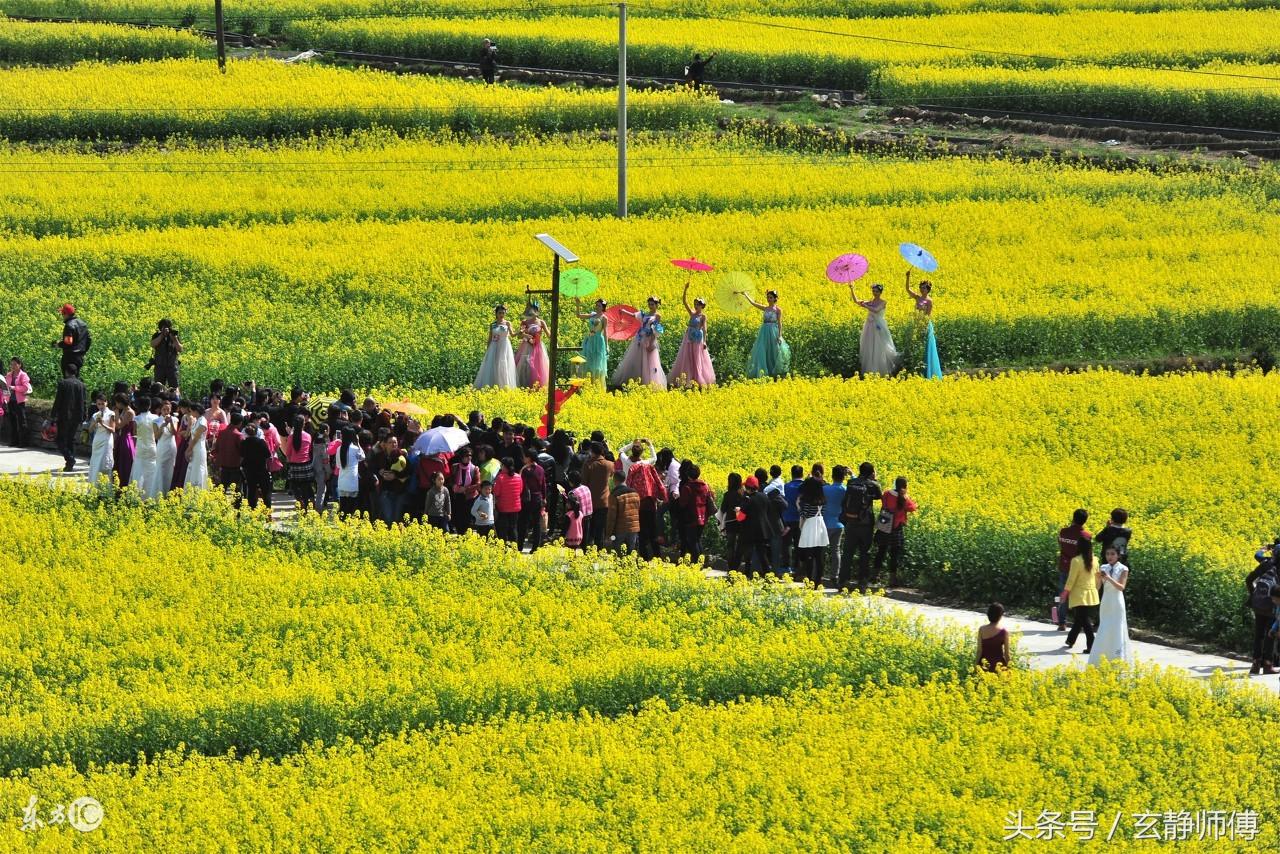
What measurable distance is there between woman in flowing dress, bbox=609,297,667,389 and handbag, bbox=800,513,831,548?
32.1 ft

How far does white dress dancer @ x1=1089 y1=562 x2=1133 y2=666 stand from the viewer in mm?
21797

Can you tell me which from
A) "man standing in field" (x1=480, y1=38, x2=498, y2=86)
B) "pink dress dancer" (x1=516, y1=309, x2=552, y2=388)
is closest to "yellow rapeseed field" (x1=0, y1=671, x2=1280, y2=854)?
"pink dress dancer" (x1=516, y1=309, x2=552, y2=388)

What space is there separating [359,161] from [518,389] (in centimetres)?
2211

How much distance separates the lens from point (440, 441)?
26062 millimetres

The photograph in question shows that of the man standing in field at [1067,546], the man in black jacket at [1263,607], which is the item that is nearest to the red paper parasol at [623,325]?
the man standing in field at [1067,546]

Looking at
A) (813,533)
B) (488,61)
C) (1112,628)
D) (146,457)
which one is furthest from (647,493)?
(488,61)

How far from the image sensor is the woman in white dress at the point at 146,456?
90.3 ft

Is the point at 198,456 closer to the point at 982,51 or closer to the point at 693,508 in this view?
the point at 693,508

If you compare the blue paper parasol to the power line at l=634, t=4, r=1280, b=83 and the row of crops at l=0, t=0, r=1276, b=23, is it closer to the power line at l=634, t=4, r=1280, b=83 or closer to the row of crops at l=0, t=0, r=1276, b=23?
the power line at l=634, t=4, r=1280, b=83

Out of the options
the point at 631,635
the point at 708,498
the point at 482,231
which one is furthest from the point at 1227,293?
the point at 631,635

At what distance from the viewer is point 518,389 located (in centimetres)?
3362

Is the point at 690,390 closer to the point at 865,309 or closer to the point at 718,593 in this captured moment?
the point at 865,309

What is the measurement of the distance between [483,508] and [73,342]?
911 centimetres

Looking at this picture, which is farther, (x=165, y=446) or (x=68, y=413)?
(x=68, y=413)
